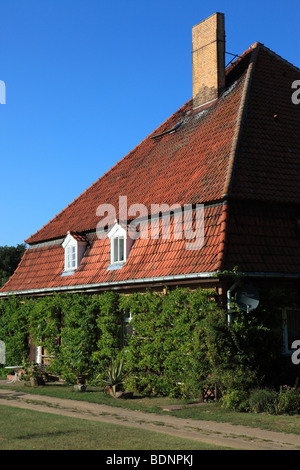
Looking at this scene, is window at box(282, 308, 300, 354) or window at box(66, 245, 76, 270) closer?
window at box(282, 308, 300, 354)

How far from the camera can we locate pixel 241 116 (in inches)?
719

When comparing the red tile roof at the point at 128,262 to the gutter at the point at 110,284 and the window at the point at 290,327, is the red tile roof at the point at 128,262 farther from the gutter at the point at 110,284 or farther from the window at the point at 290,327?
the window at the point at 290,327

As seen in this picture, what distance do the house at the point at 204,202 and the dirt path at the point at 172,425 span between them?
155 inches

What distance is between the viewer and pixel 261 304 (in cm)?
1525

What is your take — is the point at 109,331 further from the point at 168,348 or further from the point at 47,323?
the point at 47,323

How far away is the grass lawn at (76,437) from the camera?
30.5 ft

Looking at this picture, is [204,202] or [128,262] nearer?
[204,202]

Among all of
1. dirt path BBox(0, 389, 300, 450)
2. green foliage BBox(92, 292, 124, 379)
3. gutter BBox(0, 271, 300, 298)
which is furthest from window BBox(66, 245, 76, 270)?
dirt path BBox(0, 389, 300, 450)

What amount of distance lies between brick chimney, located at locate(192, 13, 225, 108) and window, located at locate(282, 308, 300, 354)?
947 cm

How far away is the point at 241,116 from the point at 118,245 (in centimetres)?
603

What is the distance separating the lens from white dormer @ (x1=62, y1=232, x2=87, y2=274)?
21.8 meters

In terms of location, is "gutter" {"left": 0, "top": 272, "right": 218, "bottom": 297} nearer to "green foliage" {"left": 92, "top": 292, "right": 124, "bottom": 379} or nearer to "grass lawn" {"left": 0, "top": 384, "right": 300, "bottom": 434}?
"green foliage" {"left": 92, "top": 292, "right": 124, "bottom": 379}

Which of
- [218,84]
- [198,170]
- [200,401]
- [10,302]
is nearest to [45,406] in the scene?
[200,401]

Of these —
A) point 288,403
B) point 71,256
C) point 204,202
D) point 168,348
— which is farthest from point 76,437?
point 71,256
